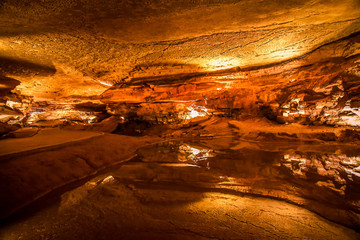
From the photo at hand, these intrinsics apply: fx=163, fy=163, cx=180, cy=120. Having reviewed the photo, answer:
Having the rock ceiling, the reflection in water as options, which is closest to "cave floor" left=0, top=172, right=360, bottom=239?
the reflection in water

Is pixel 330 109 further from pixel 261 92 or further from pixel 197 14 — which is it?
pixel 197 14

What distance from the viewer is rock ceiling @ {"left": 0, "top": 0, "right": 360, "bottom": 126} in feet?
10.8

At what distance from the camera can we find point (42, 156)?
3656mm

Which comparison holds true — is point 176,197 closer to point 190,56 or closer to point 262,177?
point 262,177

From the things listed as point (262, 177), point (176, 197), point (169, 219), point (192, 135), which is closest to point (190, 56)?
point (262, 177)

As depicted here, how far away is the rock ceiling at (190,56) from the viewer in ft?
10.8

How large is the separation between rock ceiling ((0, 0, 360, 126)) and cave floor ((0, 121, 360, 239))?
290 centimetres

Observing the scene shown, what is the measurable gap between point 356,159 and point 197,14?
224 inches

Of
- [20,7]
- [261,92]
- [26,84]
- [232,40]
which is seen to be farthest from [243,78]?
[26,84]

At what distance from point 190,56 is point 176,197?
4.85m

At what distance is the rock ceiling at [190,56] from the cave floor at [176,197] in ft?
9.51

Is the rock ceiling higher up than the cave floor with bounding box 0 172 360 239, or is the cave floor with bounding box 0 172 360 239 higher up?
the rock ceiling

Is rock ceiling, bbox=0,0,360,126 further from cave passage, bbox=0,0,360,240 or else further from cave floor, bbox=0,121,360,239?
cave floor, bbox=0,121,360,239

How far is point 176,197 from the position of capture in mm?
2605
